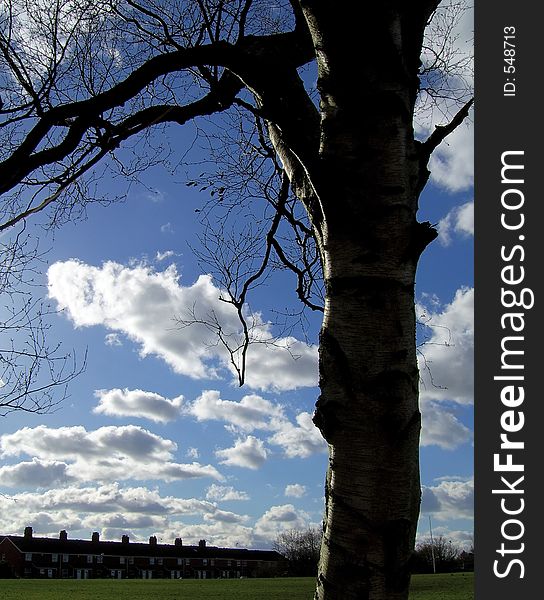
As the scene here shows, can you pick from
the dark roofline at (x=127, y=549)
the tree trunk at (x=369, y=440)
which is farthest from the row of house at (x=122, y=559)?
the tree trunk at (x=369, y=440)

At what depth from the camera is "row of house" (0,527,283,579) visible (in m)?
73.7

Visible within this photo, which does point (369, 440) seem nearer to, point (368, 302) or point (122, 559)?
point (368, 302)

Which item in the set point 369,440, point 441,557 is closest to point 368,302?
point 369,440

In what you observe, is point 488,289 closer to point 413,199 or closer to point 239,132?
point 413,199

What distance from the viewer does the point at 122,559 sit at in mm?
79062

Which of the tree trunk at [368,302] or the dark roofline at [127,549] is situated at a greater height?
the tree trunk at [368,302]

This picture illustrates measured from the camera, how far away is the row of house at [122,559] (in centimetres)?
7369

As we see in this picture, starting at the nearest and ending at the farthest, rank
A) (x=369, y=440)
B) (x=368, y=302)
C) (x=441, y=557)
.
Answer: (x=369, y=440)
(x=368, y=302)
(x=441, y=557)

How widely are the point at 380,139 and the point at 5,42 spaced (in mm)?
3073

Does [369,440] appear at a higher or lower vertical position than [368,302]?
lower

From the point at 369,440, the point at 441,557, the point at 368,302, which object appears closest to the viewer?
the point at 369,440

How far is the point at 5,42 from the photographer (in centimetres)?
454

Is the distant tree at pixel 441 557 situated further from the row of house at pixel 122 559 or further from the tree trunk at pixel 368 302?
the tree trunk at pixel 368 302

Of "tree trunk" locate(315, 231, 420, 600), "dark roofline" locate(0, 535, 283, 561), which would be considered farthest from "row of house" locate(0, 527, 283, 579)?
"tree trunk" locate(315, 231, 420, 600)
